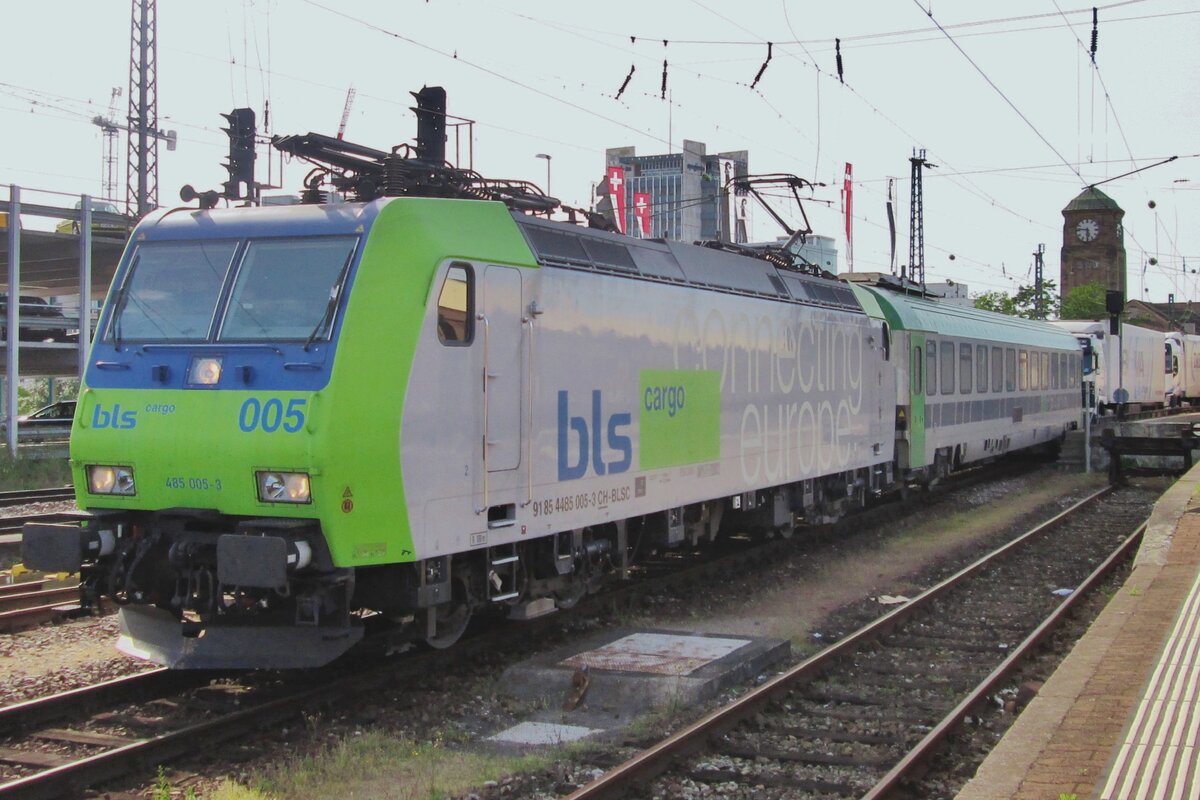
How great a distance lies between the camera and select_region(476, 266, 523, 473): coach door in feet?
27.5

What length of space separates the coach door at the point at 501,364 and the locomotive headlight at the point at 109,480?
239 cm

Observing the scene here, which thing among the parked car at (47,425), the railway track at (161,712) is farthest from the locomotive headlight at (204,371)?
the parked car at (47,425)

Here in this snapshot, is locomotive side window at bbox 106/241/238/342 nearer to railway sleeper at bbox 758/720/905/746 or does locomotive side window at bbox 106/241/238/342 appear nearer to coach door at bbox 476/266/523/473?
coach door at bbox 476/266/523/473

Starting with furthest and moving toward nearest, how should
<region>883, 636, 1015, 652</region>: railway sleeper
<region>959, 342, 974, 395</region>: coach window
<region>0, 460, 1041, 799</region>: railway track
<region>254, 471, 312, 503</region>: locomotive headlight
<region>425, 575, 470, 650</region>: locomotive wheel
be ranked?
<region>959, 342, 974, 395</region>: coach window, <region>883, 636, 1015, 652</region>: railway sleeper, <region>425, 575, 470, 650</region>: locomotive wheel, <region>254, 471, 312, 503</region>: locomotive headlight, <region>0, 460, 1041, 799</region>: railway track

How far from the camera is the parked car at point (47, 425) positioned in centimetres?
3016

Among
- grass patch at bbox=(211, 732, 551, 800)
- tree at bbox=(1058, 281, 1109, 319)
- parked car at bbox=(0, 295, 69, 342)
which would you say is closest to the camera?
grass patch at bbox=(211, 732, 551, 800)

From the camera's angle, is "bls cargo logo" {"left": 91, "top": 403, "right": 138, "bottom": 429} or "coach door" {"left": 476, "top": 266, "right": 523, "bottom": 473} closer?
"bls cargo logo" {"left": 91, "top": 403, "right": 138, "bottom": 429}

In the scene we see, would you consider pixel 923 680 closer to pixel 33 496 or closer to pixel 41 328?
pixel 33 496

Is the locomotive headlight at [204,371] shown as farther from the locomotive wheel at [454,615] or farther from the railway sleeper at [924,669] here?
the railway sleeper at [924,669]

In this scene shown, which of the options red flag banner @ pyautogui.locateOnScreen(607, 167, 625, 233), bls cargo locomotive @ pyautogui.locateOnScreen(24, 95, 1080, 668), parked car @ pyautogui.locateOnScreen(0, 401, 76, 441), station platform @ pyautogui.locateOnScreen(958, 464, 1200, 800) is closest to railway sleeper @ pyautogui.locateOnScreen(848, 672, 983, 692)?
station platform @ pyautogui.locateOnScreen(958, 464, 1200, 800)

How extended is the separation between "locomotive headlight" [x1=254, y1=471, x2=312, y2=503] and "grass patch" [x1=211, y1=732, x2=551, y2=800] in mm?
1498

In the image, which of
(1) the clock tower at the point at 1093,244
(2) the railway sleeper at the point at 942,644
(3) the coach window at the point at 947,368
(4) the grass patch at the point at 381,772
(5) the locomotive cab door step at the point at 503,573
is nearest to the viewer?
(4) the grass patch at the point at 381,772

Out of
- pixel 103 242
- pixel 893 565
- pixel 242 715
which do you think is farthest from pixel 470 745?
pixel 103 242

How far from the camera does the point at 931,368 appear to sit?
19719 millimetres
